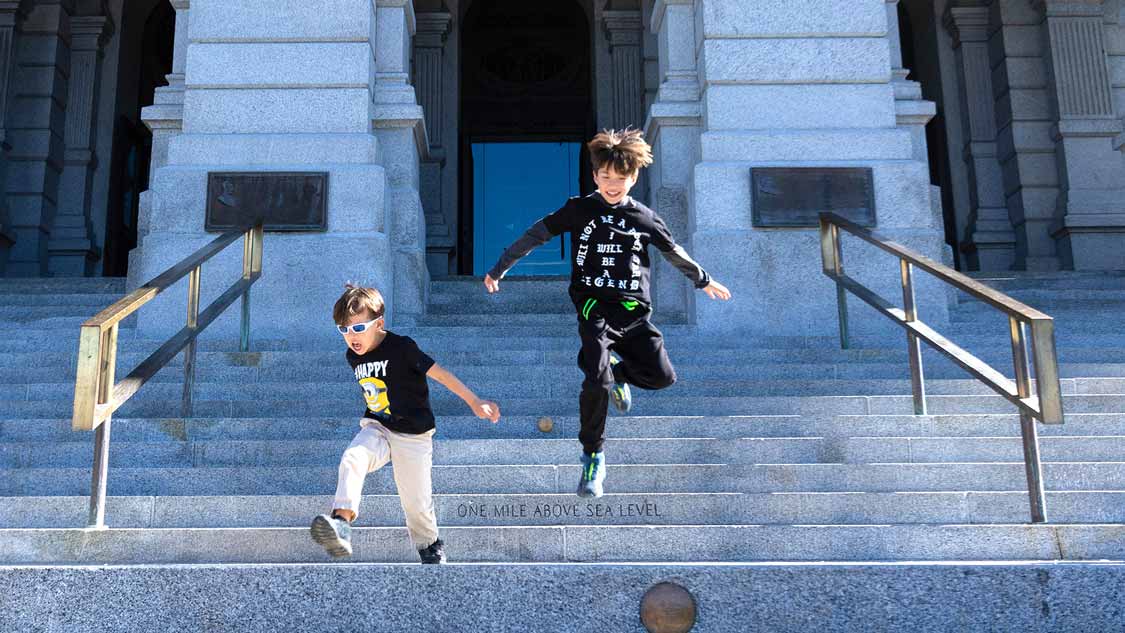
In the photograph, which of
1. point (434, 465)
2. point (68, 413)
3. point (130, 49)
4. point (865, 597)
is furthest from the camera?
point (130, 49)

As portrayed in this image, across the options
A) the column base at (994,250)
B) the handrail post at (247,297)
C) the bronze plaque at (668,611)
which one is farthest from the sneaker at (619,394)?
the column base at (994,250)

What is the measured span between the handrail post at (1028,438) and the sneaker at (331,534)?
2682 mm

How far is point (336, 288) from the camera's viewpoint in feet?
25.2

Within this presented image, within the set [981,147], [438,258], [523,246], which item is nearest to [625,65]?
[438,258]

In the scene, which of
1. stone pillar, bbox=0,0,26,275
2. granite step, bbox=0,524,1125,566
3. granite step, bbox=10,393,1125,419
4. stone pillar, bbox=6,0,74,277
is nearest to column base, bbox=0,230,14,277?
stone pillar, bbox=0,0,26,275

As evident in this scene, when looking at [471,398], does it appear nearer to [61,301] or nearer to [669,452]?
[669,452]

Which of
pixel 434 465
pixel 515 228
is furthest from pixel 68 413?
pixel 515 228

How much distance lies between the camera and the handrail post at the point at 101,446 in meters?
3.96

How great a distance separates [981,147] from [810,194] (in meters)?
8.16

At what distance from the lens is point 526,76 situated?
66.5ft

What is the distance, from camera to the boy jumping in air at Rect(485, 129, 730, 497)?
4.06 m

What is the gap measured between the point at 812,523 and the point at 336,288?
4.59m

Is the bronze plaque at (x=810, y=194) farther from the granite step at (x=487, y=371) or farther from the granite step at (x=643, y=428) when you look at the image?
the granite step at (x=643, y=428)

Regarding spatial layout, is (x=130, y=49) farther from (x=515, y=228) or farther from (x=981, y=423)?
(x=981, y=423)
